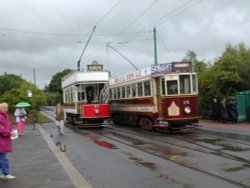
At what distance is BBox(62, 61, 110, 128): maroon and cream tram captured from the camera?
28.4 m

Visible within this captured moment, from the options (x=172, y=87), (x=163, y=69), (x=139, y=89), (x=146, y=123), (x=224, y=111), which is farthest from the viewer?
(x=224, y=111)

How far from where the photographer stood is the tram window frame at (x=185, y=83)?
22484 mm

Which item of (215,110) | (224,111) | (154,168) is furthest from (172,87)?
(154,168)

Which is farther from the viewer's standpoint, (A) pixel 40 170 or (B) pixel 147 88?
(B) pixel 147 88

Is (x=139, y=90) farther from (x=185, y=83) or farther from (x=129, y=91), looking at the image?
(x=185, y=83)

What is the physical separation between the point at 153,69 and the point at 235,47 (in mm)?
24902

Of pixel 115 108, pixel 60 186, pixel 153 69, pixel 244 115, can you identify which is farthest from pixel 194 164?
pixel 115 108

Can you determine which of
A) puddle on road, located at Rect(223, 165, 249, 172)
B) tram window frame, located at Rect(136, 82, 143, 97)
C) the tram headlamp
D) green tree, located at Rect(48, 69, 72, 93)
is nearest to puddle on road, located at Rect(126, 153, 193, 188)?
puddle on road, located at Rect(223, 165, 249, 172)

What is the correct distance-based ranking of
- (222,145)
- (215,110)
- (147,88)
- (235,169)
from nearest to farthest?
1. (235,169)
2. (222,145)
3. (147,88)
4. (215,110)

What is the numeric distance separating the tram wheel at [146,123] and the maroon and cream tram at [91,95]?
3.03m

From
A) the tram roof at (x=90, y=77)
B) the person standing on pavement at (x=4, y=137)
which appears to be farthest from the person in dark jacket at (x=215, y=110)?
the person standing on pavement at (x=4, y=137)

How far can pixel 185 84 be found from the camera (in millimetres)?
22594

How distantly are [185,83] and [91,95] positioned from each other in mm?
8792

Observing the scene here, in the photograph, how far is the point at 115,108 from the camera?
3256cm
